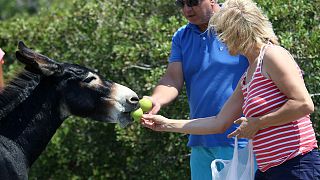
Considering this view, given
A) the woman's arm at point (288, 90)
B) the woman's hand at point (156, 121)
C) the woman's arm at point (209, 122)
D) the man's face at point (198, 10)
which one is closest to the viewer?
the woman's arm at point (288, 90)

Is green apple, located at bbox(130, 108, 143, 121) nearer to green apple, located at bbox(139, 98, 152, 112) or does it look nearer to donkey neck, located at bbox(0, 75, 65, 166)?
green apple, located at bbox(139, 98, 152, 112)

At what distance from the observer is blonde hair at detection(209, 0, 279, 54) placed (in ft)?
16.0

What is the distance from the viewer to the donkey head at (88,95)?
5.57 metres

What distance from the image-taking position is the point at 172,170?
27.1 ft

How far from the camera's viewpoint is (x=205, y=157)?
5.88 m

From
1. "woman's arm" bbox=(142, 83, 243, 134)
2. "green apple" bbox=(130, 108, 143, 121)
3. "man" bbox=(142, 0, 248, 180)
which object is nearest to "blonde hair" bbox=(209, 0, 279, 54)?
"woman's arm" bbox=(142, 83, 243, 134)

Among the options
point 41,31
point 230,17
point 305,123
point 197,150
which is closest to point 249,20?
point 230,17

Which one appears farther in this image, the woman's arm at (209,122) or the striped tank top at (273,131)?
the woman's arm at (209,122)

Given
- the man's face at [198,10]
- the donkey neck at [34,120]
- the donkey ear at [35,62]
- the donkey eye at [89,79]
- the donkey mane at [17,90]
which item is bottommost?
the donkey neck at [34,120]

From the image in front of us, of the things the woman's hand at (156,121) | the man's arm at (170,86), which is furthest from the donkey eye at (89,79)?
the man's arm at (170,86)

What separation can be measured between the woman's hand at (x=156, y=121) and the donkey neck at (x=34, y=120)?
626 mm

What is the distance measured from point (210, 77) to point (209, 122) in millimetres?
567

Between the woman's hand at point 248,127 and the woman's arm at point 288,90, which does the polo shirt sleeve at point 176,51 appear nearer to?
the woman's hand at point 248,127

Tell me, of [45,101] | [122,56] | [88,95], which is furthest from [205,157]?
[122,56]
